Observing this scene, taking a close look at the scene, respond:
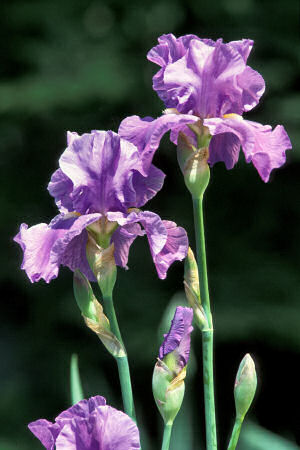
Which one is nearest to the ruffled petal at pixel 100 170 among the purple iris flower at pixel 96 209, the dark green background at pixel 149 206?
the purple iris flower at pixel 96 209

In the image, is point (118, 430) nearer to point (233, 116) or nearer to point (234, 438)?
point (234, 438)

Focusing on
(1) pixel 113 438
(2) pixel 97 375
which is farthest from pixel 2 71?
(1) pixel 113 438

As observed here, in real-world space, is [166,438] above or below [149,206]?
above

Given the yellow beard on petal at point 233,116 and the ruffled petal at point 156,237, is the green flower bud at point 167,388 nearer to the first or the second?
the ruffled petal at point 156,237

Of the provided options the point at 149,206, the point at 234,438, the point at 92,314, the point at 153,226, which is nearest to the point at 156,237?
the point at 153,226

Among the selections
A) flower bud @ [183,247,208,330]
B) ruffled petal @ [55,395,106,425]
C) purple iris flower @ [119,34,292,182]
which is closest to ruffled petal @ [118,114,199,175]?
purple iris flower @ [119,34,292,182]

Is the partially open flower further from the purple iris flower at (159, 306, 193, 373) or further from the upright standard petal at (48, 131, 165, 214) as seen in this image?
the upright standard petal at (48, 131, 165, 214)
